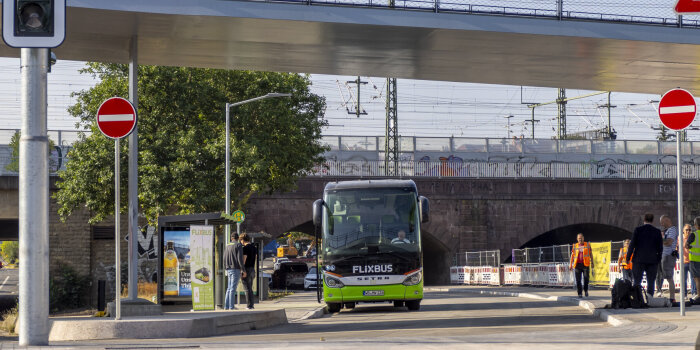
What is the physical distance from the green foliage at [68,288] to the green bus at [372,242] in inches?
1075

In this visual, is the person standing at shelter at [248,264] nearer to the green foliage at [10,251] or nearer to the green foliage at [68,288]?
the green foliage at [68,288]

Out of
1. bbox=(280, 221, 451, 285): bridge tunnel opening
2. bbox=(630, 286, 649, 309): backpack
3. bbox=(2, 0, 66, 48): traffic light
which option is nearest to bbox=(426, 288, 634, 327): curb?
bbox=(630, 286, 649, 309): backpack

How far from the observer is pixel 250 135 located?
40438 millimetres

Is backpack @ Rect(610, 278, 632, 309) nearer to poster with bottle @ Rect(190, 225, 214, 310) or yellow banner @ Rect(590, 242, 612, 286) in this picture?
poster with bottle @ Rect(190, 225, 214, 310)

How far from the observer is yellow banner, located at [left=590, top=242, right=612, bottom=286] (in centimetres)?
3709

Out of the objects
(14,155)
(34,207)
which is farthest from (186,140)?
(34,207)

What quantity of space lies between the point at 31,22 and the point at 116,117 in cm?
412

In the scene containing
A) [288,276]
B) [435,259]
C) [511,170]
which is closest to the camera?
[288,276]

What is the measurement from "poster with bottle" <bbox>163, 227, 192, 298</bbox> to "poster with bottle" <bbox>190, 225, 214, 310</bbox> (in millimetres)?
807

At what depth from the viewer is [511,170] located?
58.9 m

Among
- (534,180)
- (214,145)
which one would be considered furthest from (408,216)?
(534,180)

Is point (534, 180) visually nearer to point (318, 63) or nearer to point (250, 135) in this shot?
point (250, 135)

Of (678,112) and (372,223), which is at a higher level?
(678,112)

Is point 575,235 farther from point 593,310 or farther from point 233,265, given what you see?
point 233,265
